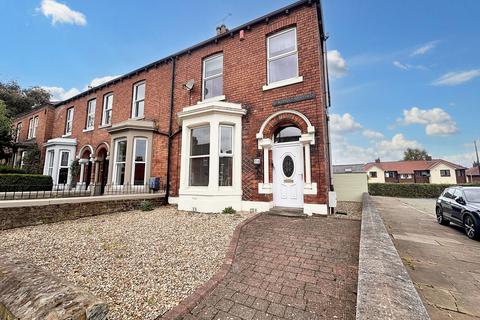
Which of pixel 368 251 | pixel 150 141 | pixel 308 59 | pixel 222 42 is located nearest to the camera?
pixel 368 251

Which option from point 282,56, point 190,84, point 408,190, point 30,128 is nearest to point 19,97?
point 30,128

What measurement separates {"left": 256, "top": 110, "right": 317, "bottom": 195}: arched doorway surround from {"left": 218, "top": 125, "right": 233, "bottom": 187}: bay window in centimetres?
111

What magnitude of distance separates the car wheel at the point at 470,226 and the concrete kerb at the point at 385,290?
5.29 m

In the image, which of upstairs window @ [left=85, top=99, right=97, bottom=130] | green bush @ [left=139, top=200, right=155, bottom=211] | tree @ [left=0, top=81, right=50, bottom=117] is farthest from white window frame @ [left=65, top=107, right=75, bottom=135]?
tree @ [left=0, top=81, right=50, bottom=117]

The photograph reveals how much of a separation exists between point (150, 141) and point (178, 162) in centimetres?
212

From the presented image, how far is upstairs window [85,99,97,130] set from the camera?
44.5 feet

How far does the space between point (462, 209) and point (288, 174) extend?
18.2 feet

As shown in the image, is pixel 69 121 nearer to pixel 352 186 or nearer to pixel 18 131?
pixel 18 131

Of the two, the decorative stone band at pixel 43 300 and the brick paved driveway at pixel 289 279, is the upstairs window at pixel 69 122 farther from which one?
the decorative stone band at pixel 43 300

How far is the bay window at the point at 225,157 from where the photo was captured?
7.54 metres

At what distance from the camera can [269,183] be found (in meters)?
7.12

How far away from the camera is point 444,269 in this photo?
370cm

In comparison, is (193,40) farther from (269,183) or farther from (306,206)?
(306,206)

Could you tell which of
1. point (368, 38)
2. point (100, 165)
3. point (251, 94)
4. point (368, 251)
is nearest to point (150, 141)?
point (100, 165)
